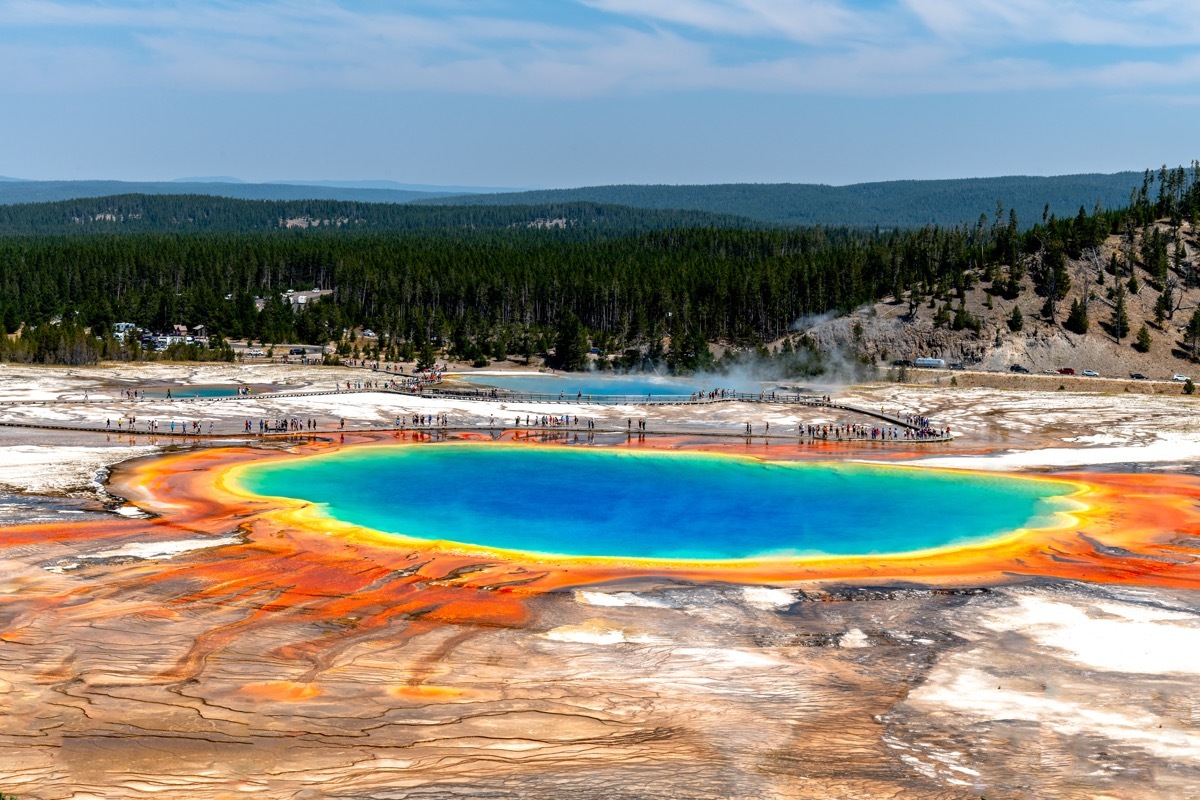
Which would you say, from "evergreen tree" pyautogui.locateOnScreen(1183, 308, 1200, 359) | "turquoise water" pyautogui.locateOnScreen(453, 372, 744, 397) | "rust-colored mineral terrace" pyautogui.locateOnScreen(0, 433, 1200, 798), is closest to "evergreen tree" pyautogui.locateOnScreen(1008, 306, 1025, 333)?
"evergreen tree" pyautogui.locateOnScreen(1183, 308, 1200, 359)

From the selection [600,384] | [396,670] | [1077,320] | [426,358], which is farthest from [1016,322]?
[396,670]

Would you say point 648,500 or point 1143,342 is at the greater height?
point 1143,342

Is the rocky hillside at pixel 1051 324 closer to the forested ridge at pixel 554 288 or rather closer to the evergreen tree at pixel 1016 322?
the evergreen tree at pixel 1016 322

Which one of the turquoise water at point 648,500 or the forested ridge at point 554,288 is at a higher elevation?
the forested ridge at point 554,288

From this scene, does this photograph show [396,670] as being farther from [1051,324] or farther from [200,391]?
[1051,324]

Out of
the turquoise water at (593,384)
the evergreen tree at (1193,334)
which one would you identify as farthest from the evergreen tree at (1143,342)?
the turquoise water at (593,384)
